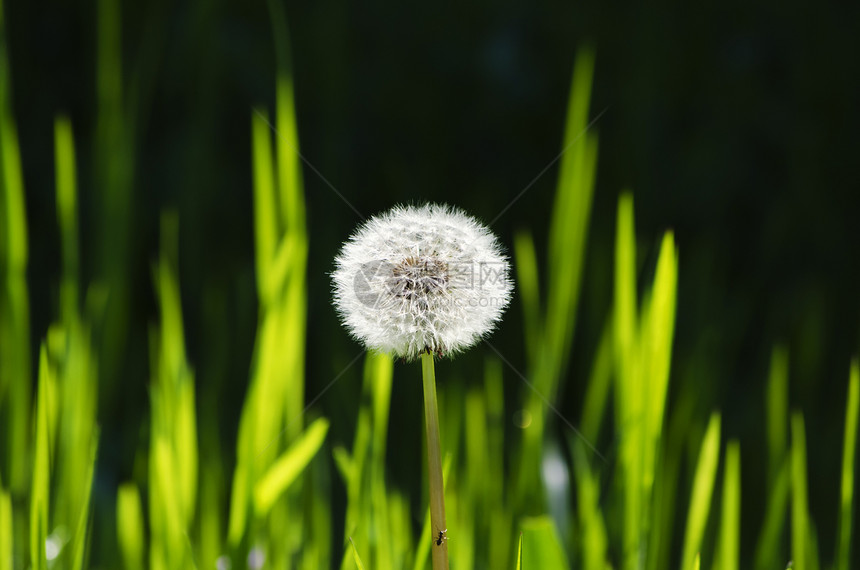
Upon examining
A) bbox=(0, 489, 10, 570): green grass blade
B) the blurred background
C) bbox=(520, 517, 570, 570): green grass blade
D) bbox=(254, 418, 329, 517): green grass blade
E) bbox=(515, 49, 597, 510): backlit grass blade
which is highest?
the blurred background

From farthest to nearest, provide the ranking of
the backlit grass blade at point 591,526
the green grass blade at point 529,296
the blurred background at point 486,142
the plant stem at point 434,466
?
the blurred background at point 486,142 → the green grass blade at point 529,296 → the backlit grass blade at point 591,526 → the plant stem at point 434,466

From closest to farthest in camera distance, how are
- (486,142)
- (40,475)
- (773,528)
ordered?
(40,475)
(773,528)
(486,142)

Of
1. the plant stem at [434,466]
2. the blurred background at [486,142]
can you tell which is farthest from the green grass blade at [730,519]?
the blurred background at [486,142]

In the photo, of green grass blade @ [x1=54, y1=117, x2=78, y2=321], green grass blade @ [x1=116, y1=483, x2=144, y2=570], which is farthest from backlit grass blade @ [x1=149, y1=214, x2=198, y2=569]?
green grass blade @ [x1=54, y1=117, x2=78, y2=321]

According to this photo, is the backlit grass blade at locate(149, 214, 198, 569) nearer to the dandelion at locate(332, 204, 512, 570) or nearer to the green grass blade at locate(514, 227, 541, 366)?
the dandelion at locate(332, 204, 512, 570)

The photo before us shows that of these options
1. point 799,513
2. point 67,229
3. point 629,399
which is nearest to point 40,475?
point 67,229

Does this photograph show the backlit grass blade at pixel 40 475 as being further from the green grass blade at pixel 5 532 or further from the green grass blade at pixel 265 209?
the green grass blade at pixel 265 209

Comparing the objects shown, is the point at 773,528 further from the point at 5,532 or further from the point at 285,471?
the point at 5,532
